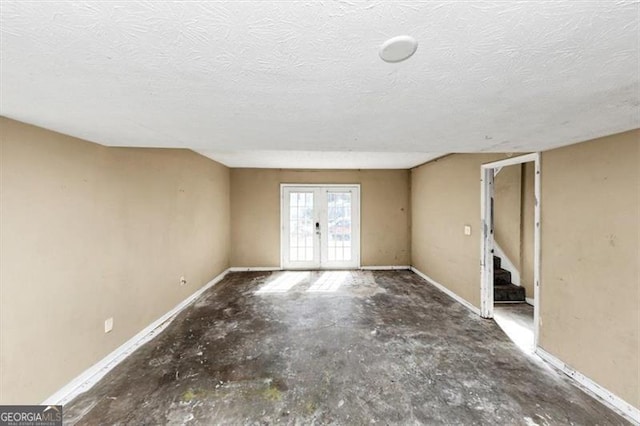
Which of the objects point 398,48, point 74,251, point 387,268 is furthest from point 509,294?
point 74,251

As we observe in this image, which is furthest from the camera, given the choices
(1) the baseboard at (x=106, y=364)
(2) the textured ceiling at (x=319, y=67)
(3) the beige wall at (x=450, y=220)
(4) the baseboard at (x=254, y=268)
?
(4) the baseboard at (x=254, y=268)

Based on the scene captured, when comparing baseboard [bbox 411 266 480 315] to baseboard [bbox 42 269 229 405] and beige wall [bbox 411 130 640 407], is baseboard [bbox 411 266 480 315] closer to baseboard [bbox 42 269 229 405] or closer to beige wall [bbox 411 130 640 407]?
beige wall [bbox 411 130 640 407]

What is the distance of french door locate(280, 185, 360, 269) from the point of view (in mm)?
5547

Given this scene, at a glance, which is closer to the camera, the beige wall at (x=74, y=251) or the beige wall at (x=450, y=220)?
the beige wall at (x=74, y=251)

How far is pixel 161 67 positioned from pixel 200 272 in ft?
12.2

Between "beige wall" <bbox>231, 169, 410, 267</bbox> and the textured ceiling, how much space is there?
3660 mm

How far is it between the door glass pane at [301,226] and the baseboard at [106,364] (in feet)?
8.69

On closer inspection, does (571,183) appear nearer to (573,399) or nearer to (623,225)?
(623,225)

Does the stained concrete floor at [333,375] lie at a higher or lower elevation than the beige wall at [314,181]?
lower

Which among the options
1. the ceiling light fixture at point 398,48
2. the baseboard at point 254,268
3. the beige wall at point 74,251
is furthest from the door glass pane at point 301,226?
the ceiling light fixture at point 398,48

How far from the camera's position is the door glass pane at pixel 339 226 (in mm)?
5605

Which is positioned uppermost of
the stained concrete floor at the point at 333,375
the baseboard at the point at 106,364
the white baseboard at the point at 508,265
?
the white baseboard at the point at 508,265

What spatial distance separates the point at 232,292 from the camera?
4.14m

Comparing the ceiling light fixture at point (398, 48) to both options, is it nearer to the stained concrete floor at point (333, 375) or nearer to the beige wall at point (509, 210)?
the stained concrete floor at point (333, 375)
